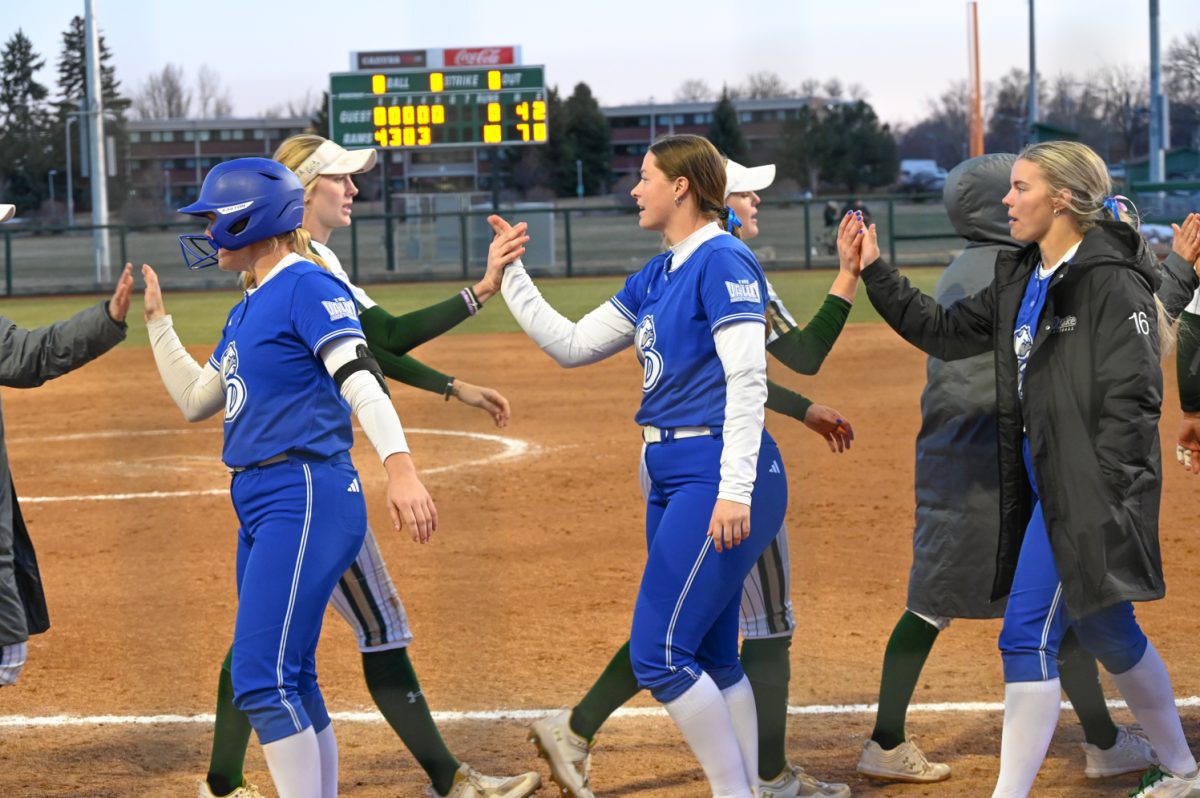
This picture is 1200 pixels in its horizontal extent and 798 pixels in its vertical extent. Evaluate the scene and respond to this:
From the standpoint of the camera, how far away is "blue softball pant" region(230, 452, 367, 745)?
3098 mm

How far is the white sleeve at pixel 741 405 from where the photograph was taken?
Result: 3.19 metres

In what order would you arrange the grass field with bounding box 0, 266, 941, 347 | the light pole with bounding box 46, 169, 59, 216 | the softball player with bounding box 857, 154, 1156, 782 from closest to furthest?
the softball player with bounding box 857, 154, 1156, 782 < the grass field with bounding box 0, 266, 941, 347 < the light pole with bounding box 46, 169, 59, 216

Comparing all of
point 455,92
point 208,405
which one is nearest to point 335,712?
point 208,405

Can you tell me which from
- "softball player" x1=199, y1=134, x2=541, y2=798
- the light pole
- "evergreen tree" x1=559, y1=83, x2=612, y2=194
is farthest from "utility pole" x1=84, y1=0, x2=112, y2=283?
"softball player" x1=199, y1=134, x2=541, y2=798

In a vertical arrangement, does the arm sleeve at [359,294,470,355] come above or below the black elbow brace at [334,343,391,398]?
above

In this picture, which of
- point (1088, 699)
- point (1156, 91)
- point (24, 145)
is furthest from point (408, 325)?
point (24, 145)

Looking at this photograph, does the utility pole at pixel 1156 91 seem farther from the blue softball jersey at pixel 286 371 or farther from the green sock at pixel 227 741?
the green sock at pixel 227 741

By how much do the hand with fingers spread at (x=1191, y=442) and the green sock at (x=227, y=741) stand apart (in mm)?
Answer: 2699

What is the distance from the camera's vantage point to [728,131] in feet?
109

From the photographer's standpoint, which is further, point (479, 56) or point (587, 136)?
point (587, 136)

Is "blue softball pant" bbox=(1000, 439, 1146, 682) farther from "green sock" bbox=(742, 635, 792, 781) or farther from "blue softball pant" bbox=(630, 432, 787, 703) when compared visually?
"green sock" bbox=(742, 635, 792, 781)

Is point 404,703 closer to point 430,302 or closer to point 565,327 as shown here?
point 565,327

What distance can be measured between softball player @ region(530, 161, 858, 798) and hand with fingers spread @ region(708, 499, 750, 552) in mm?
564

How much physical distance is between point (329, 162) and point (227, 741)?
152 centimetres
